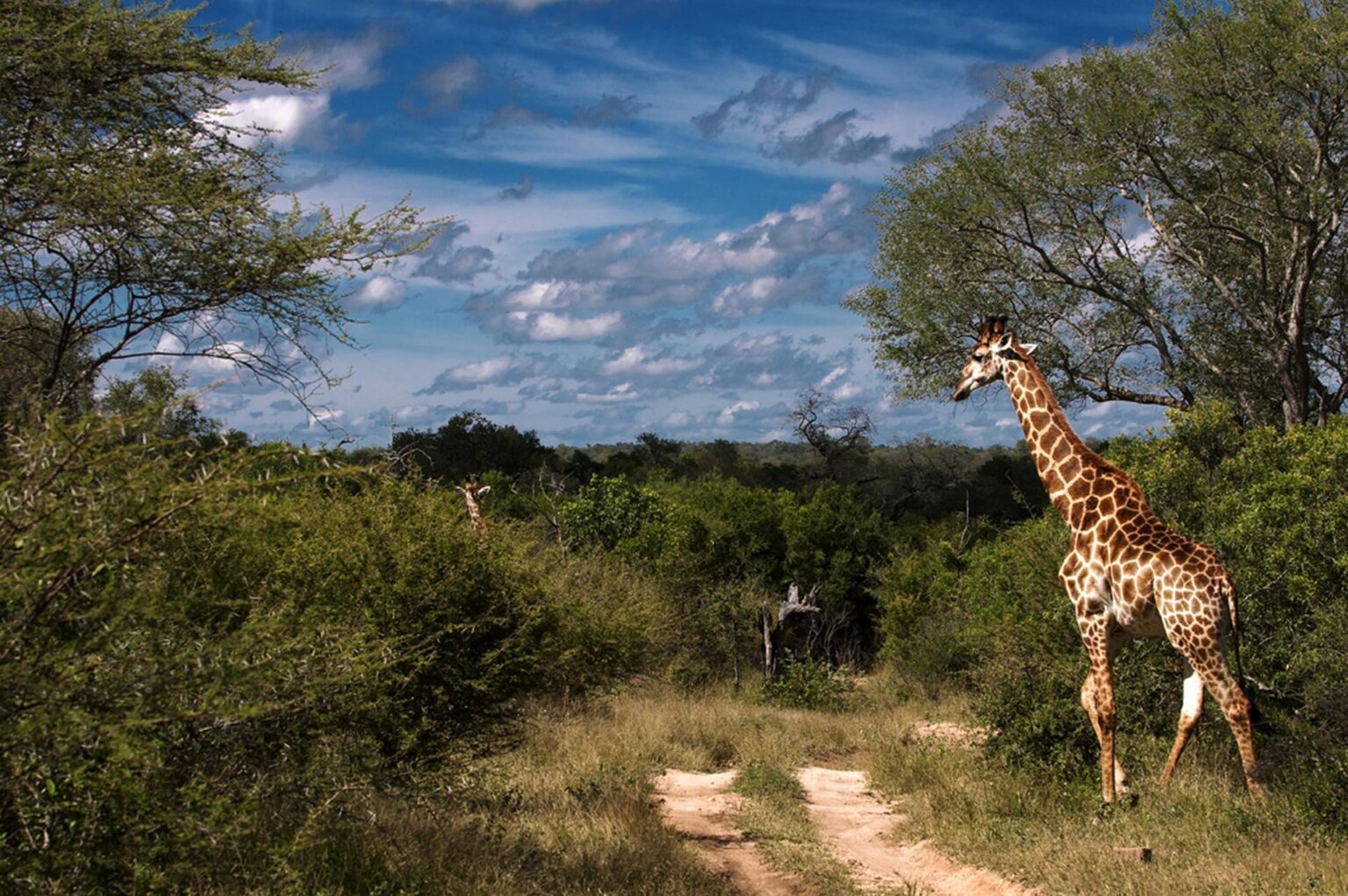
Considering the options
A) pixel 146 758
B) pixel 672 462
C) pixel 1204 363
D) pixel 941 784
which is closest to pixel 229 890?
pixel 146 758

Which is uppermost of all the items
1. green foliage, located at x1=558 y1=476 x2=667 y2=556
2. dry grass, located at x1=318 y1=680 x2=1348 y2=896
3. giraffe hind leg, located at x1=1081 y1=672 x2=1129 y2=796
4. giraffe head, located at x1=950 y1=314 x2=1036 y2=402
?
giraffe head, located at x1=950 y1=314 x2=1036 y2=402

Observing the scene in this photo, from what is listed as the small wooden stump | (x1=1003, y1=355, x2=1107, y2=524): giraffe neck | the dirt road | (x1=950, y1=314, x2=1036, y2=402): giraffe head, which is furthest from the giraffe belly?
(x1=950, y1=314, x2=1036, y2=402): giraffe head

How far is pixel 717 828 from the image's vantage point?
1151 cm

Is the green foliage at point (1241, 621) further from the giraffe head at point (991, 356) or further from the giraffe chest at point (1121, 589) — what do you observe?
the giraffe head at point (991, 356)

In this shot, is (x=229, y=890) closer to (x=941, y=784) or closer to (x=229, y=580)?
(x=229, y=580)

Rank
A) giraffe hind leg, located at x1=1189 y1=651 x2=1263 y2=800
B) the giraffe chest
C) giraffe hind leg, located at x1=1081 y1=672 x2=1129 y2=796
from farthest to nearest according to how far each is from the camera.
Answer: giraffe hind leg, located at x1=1081 y1=672 x2=1129 y2=796, the giraffe chest, giraffe hind leg, located at x1=1189 y1=651 x2=1263 y2=800

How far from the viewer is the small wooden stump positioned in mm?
8250

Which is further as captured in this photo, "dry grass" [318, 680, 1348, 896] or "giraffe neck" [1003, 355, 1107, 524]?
"giraffe neck" [1003, 355, 1107, 524]

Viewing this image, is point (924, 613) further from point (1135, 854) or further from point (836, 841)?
point (1135, 854)

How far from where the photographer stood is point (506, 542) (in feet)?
35.2

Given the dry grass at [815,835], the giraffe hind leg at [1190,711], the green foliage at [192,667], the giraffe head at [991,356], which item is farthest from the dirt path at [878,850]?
the giraffe head at [991,356]

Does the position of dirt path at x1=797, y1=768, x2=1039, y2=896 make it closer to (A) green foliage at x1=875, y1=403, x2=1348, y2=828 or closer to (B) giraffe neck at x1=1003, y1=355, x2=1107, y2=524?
(A) green foliage at x1=875, y1=403, x2=1348, y2=828

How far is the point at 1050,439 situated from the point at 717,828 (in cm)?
464

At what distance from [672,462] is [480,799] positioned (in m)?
44.9
